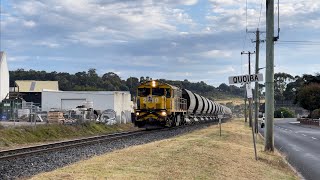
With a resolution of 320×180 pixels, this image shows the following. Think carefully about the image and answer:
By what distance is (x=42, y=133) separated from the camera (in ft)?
100

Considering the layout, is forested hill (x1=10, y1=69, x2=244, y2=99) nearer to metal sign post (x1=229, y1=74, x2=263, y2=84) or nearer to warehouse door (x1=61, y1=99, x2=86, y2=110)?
warehouse door (x1=61, y1=99, x2=86, y2=110)

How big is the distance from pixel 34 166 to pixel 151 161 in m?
3.91

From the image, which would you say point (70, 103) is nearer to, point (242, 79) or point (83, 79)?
point (242, 79)

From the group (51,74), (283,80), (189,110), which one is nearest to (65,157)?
(189,110)

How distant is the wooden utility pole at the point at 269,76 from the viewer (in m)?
20.1

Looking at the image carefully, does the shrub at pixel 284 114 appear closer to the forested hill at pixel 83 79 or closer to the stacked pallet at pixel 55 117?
the forested hill at pixel 83 79

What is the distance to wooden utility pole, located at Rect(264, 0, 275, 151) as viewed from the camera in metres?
20.1

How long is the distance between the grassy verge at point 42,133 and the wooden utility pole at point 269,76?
12.0 m

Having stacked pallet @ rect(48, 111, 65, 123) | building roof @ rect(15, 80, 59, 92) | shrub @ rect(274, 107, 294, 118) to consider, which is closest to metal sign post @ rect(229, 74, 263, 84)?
stacked pallet @ rect(48, 111, 65, 123)

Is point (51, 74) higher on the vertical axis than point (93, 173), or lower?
higher

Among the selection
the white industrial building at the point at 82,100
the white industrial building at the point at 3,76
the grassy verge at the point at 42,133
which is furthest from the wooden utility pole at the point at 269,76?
the white industrial building at the point at 3,76

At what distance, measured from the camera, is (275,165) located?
1653 cm

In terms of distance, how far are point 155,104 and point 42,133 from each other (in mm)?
10263

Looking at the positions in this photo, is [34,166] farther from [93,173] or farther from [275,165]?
[275,165]
